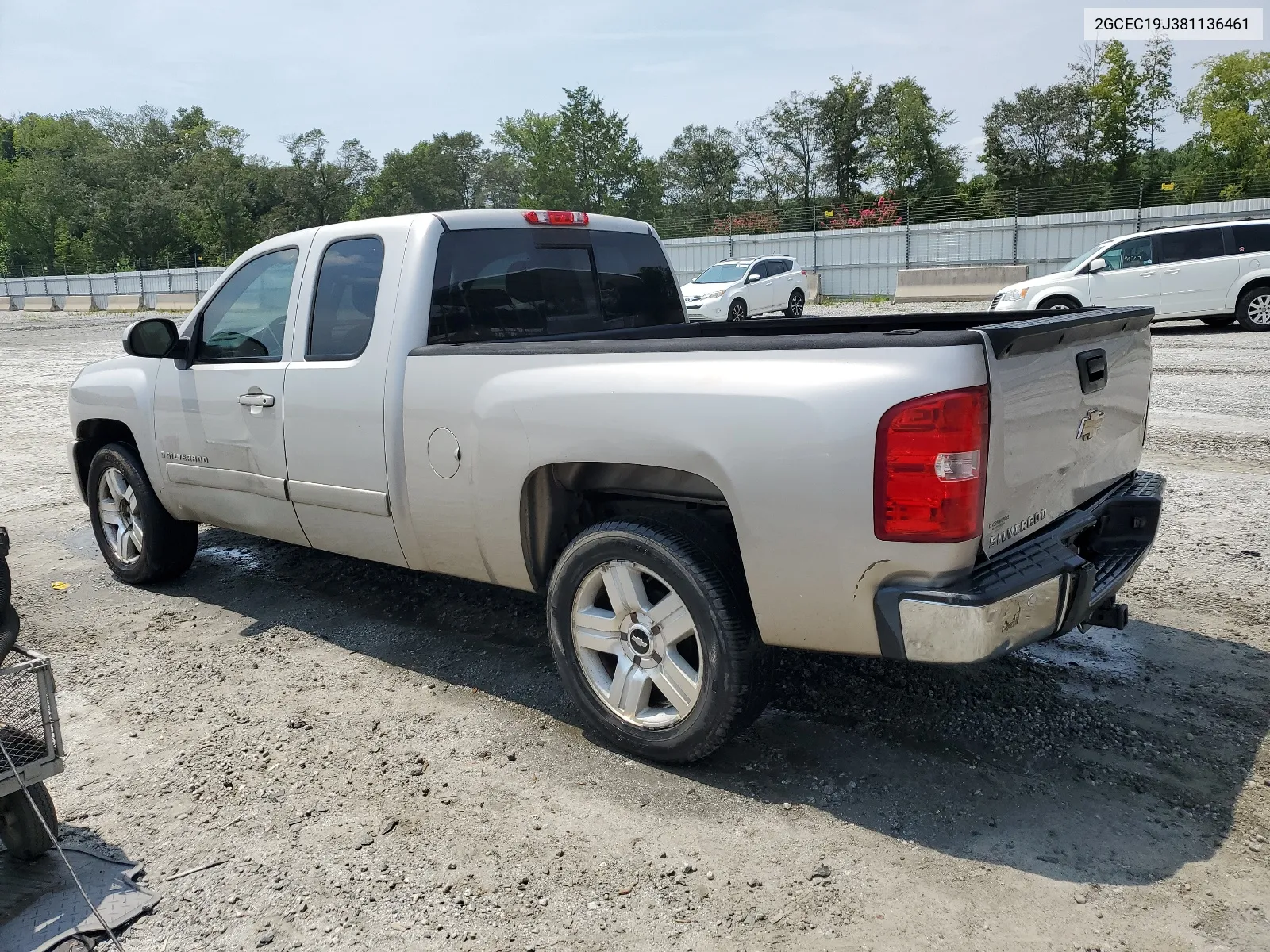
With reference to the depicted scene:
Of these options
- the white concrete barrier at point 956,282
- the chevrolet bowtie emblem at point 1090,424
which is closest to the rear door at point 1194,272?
the white concrete barrier at point 956,282

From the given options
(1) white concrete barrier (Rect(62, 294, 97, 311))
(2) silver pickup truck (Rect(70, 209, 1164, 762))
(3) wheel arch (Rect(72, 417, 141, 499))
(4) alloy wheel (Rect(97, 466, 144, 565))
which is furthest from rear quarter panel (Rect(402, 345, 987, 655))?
(1) white concrete barrier (Rect(62, 294, 97, 311))

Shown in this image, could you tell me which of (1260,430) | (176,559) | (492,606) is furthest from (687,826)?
(1260,430)

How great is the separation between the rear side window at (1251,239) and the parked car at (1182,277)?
13mm

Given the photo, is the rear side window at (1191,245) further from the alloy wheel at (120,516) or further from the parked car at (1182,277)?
the alloy wheel at (120,516)

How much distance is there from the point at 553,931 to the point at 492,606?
2.66m

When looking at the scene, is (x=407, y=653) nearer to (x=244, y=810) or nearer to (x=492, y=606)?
(x=492, y=606)

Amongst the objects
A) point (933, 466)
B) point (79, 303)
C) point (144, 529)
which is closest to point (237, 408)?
point (144, 529)

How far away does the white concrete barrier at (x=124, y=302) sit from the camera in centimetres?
4694

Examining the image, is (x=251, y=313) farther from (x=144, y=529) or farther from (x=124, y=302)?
(x=124, y=302)

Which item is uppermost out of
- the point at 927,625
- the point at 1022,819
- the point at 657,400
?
the point at 657,400

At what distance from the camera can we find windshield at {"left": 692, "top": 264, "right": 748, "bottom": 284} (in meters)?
23.9

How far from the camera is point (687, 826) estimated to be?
124 inches

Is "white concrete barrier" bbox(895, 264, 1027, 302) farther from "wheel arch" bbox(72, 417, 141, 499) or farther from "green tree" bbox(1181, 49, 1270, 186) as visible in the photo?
"green tree" bbox(1181, 49, 1270, 186)

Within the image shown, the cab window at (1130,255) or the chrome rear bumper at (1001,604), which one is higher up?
the cab window at (1130,255)
